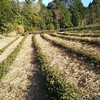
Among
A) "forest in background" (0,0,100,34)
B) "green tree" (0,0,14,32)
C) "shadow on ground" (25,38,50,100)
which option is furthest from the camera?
"forest in background" (0,0,100,34)

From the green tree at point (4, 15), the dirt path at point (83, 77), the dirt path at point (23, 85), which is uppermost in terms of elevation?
the green tree at point (4, 15)

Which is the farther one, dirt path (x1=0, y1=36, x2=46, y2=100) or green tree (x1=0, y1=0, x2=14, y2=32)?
green tree (x1=0, y1=0, x2=14, y2=32)

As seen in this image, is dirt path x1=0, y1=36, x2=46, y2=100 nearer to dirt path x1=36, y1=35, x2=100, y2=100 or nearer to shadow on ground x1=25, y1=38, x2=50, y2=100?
shadow on ground x1=25, y1=38, x2=50, y2=100

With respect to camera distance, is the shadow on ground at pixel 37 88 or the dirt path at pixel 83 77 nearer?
the dirt path at pixel 83 77

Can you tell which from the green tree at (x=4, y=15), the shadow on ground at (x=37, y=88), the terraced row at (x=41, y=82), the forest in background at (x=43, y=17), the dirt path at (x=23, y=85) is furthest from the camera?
the forest in background at (x=43, y=17)

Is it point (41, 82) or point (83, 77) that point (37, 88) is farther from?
point (83, 77)

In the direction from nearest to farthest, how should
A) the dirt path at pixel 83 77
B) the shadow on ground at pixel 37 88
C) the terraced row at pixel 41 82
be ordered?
the dirt path at pixel 83 77
the terraced row at pixel 41 82
the shadow on ground at pixel 37 88

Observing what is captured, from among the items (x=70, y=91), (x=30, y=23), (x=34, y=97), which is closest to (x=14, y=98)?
(x=34, y=97)

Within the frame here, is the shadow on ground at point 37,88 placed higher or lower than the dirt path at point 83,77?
lower

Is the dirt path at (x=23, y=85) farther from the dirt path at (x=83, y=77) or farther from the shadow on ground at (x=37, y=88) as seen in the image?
the dirt path at (x=83, y=77)

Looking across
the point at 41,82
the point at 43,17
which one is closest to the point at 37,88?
the point at 41,82

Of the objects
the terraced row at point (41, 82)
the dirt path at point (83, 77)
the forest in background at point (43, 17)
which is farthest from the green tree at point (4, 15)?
the dirt path at point (83, 77)

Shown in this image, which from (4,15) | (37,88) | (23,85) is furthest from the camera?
(4,15)

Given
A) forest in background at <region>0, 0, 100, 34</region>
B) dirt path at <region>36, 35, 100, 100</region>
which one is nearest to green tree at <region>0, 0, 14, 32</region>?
forest in background at <region>0, 0, 100, 34</region>
